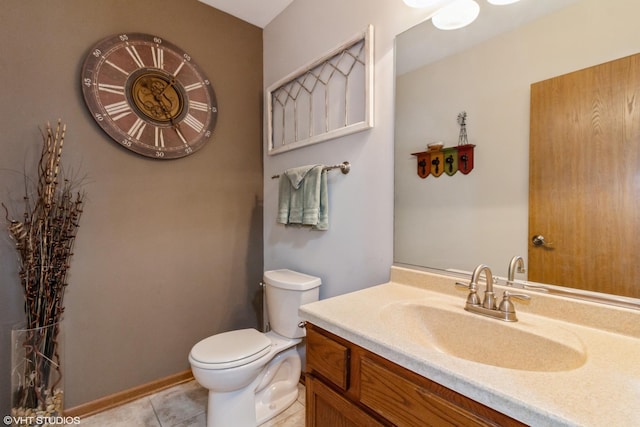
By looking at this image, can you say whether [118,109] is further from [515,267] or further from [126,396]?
[515,267]

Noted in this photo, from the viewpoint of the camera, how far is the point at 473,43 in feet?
3.78

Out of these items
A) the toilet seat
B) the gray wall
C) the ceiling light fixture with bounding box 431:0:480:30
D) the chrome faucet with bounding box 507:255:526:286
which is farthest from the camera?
the gray wall

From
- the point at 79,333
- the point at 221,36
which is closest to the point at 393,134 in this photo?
the point at 221,36

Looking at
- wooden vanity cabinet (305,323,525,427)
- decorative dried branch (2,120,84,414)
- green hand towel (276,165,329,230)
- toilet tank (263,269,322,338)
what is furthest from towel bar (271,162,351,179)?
decorative dried branch (2,120,84,414)

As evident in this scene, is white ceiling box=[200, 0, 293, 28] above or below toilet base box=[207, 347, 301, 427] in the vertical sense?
above

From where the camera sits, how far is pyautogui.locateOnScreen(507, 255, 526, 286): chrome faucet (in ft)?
3.35

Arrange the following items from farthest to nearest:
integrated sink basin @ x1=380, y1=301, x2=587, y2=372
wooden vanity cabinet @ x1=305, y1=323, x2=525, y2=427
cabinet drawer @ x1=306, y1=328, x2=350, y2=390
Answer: cabinet drawer @ x1=306, y1=328, x2=350, y2=390 → integrated sink basin @ x1=380, y1=301, x2=587, y2=372 → wooden vanity cabinet @ x1=305, y1=323, x2=525, y2=427

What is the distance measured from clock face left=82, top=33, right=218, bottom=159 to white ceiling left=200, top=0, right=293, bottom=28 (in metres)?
0.46

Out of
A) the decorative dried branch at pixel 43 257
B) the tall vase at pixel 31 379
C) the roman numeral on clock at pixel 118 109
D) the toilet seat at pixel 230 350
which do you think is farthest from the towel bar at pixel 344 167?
the tall vase at pixel 31 379

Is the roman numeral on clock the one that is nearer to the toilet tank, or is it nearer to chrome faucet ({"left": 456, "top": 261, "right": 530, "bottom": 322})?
the toilet tank

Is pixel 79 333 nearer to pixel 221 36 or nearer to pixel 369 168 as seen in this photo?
pixel 369 168

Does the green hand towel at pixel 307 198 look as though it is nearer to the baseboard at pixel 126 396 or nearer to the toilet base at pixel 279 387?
the toilet base at pixel 279 387

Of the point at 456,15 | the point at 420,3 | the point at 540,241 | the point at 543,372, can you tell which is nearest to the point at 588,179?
the point at 540,241

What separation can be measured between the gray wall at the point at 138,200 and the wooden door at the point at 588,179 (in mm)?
1749
